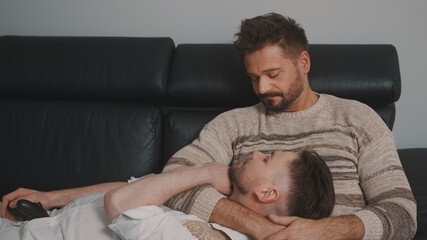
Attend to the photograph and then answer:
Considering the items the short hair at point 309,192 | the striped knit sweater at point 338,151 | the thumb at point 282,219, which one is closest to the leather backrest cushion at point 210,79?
the striped knit sweater at point 338,151

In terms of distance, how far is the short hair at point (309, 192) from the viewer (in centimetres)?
117

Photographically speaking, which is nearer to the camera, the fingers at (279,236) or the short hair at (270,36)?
the fingers at (279,236)

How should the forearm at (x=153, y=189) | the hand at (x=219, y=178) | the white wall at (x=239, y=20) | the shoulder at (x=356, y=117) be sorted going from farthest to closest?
the white wall at (x=239, y=20) → the shoulder at (x=356, y=117) → the hand at (x=219, y=178) → the forearm at (x=153, y=189)

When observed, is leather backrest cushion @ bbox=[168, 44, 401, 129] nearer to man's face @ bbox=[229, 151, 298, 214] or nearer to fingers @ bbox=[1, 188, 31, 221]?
man's face @ bbox=[229, 151, 298, 214]

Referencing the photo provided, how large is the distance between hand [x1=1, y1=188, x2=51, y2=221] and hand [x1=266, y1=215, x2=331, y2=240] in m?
0.93

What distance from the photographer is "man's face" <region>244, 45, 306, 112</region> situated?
146cm

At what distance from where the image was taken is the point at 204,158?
4.89 feet

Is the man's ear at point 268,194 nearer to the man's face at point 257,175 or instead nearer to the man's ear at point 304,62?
the man's face at point 257,175

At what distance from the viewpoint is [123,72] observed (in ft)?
5.91

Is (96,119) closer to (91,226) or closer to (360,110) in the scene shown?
(91,226)

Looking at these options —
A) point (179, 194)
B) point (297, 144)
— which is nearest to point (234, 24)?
point (297, 144)

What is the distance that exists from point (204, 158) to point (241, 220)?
39 cm

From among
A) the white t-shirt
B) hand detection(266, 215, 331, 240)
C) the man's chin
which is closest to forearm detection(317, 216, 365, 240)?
hand detection(266, 215, 331, 240)

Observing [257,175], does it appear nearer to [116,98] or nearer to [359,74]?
[359,74]
